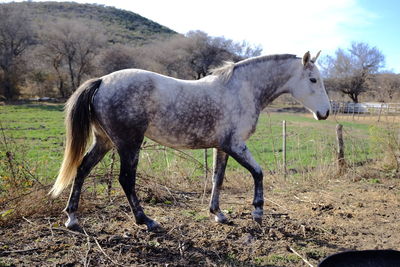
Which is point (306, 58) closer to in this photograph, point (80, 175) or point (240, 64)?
point (240, 64)

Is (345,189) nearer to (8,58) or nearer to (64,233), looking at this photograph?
(64,233)

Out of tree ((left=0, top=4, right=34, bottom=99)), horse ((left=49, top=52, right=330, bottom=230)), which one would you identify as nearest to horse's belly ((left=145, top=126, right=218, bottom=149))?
horse ((left=49, top=52, right=330, bottom=230))

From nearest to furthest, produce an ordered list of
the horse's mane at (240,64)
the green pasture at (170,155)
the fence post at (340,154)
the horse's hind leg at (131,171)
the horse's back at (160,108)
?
the horse's back at (160,108) < the horse's hind leg at (131,171) < the horse's mane at (240,64) < the green pasture at (170,155) < the fence post at (340,154)

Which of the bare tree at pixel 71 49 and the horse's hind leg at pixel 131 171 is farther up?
the bare tree at pixel 71 49

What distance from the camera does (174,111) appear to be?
3.57 metres

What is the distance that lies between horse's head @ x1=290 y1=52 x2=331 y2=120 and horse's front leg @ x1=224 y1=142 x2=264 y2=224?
3.73ft

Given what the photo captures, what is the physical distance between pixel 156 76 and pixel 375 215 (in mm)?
4018

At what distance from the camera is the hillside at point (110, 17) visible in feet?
264

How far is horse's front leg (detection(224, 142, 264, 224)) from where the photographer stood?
378 centimetres

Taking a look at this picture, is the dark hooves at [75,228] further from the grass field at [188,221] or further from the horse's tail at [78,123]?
the horse's tail at [78,123]

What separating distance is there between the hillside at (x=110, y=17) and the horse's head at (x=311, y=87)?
2960 inches

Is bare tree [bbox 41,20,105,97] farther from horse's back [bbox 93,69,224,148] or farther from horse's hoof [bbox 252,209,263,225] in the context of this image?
horse's hoof [bbox 252,209,263,225]

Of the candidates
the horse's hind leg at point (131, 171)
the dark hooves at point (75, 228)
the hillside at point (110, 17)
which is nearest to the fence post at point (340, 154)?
the horse's hind leg at point (131, 171)

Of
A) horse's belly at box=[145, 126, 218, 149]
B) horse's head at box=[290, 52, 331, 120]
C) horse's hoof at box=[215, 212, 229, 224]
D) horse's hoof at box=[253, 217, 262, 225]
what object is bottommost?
horse's hoof at box=[215, 212, 229, 224]
